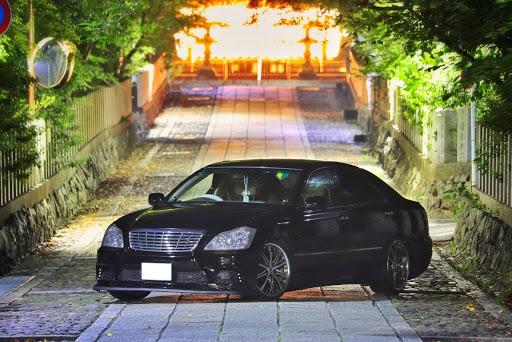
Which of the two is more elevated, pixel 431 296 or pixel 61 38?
pixel 61 38

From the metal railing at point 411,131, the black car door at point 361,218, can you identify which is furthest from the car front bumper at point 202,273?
the metal railing at point 411,131

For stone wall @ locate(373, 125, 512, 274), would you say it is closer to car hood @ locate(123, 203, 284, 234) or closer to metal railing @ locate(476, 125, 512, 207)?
metal railing @ locate(476, 125, 512, 207)

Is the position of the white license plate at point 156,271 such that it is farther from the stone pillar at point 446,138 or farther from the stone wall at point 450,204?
the stone pillar at point 446,138

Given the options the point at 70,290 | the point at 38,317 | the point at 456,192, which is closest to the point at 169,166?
the point at 456,192

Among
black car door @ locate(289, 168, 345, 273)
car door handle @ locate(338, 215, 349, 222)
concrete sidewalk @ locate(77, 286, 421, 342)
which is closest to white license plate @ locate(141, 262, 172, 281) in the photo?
concrete sidewalk @ locate(77, 286, 421, 342)

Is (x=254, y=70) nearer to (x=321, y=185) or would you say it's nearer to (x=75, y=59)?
(x=75, y=59)

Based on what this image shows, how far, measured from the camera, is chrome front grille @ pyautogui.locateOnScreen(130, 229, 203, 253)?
32.8 ft

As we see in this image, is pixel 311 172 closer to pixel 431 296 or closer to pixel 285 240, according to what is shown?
pixel 285 240

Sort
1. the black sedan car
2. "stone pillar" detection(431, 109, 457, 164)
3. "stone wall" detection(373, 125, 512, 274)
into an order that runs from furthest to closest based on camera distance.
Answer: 1. "stone pillar" detection(431, 109, 457, 164)
2. "stone wall" detection(373, 125, 512, 274)
3. the black sedan car

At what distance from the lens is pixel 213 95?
44.1 metres

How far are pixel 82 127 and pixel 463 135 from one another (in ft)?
29.0

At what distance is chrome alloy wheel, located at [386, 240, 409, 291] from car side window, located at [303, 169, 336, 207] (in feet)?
3.24

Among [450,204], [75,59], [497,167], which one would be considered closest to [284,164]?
[497,167]

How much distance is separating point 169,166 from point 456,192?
11.6 m
